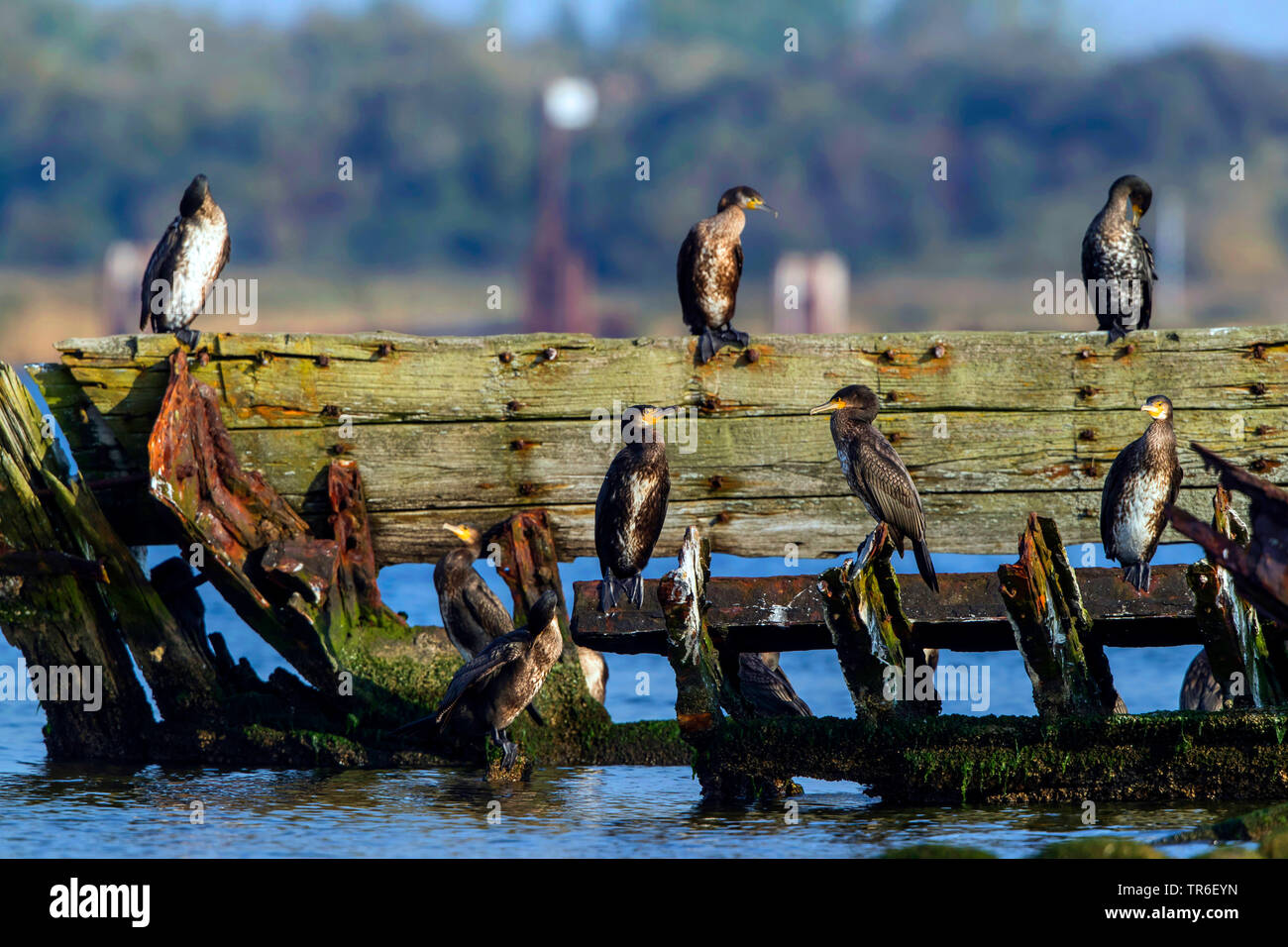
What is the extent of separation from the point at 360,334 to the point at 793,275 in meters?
65.6

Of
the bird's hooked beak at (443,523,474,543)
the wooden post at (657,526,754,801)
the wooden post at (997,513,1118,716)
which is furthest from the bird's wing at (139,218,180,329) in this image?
the wooden post at (997,513,1118,716)

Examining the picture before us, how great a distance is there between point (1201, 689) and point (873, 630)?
9.45 feet

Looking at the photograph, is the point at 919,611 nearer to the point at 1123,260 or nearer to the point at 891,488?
the point at 891,488

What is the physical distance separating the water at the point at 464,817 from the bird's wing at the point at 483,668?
0.42m

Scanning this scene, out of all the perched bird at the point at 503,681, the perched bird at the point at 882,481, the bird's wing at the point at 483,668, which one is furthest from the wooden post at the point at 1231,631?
the bird's wing at the point at 483,668

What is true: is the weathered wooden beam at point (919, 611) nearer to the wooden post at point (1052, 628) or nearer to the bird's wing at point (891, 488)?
the wooden post at point (1052, 628)

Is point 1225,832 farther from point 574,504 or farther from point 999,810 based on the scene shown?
point 574,504

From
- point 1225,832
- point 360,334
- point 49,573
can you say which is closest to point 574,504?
point 360,334

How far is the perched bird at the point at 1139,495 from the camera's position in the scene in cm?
754

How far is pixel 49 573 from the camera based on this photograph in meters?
8.40

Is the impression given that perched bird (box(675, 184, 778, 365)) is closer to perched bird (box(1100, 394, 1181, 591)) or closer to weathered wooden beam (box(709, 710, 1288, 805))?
perched bird (box(1100, 394, 1181, 591))

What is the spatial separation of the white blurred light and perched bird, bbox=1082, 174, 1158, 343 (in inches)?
3442

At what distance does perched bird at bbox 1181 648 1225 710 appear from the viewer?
8859 millimetres

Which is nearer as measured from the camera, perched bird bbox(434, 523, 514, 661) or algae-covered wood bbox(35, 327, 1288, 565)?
algae-covered wood bbox(35, 327, 1288, 565)
